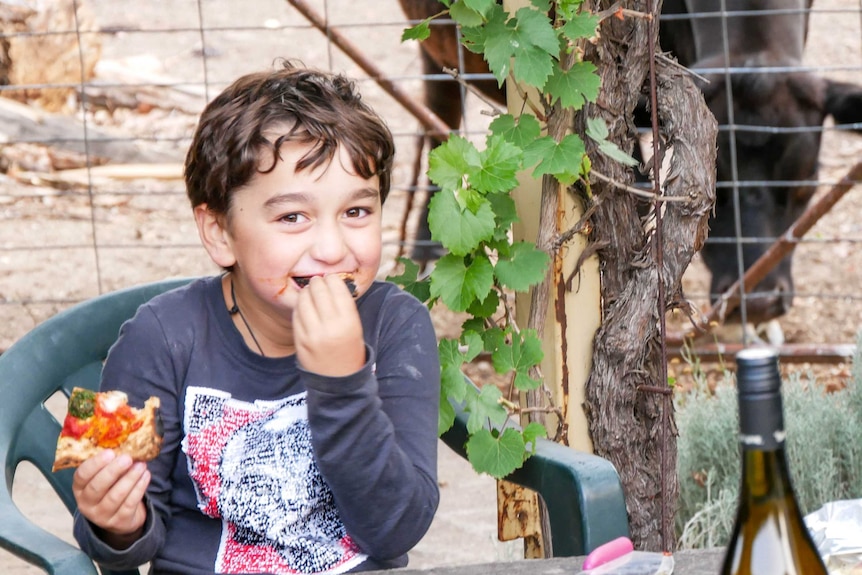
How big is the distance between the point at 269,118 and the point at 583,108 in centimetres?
56

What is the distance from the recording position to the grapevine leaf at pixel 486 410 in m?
1.87

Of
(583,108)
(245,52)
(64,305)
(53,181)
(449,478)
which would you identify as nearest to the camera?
(583,108)

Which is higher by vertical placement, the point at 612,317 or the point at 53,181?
the point at 53,181

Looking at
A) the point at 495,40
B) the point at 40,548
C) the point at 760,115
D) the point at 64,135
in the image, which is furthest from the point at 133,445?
the point at 64,135

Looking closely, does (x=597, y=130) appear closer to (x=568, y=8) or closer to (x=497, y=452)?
(x=568, y=8)

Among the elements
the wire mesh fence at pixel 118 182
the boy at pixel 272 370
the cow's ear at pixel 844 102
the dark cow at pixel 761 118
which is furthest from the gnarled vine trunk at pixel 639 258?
the cow's ear at pixel 844 102

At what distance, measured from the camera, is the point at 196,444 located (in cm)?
166

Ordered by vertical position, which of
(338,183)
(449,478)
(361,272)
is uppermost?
(338,183)

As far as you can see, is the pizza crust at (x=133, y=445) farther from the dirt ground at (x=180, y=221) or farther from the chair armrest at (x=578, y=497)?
the dirt ground at (x=180, y=221)

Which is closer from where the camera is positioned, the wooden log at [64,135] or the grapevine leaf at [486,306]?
the grapevine leaf at [486,306]

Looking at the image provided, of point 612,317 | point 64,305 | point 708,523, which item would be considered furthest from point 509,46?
point 64,305

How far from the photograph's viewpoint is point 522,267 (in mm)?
1889

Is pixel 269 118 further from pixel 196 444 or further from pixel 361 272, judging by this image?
pixel 196 444

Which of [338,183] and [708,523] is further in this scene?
[708,523]
